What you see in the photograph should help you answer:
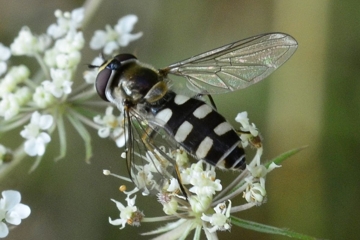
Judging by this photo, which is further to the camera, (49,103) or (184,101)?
(49,103)

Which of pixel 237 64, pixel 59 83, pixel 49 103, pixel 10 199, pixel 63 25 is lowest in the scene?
pixel 10 199

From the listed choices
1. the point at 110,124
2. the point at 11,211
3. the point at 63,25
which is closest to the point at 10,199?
the point at 11,211

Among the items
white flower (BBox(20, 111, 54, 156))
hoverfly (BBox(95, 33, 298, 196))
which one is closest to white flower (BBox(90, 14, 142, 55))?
white flower (BBox(20, 111, 54, 156))

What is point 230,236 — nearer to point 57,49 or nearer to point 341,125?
point 341,125

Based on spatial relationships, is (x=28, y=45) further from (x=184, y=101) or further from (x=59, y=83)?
(x=184, y=101)

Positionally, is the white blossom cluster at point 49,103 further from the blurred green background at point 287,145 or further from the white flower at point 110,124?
the blurred green background at point 287,145

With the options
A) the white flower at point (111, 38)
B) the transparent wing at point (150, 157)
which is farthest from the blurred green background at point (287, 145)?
the transparent wing at point (150, 157)
